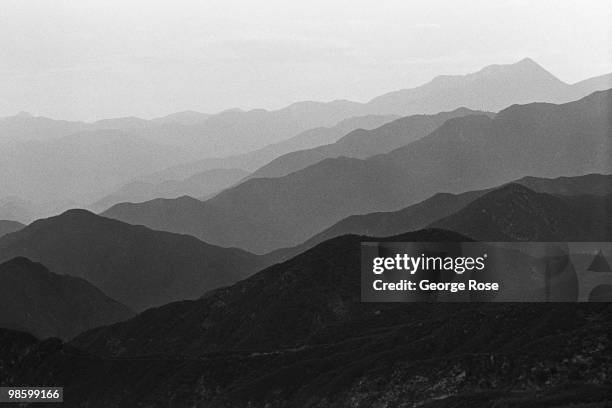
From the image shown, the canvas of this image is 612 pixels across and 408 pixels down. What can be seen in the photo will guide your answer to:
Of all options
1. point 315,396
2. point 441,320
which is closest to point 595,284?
point 441,320

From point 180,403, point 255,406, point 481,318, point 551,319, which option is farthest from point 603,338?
point 180,403

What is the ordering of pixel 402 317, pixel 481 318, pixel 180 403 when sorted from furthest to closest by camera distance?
pixel 402 317
pixel 180 403
pixel 481 318

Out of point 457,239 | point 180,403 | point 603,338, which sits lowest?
point 180,403

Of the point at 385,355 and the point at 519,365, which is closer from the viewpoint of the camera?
the point at 519,365

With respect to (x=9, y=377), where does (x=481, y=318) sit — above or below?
above

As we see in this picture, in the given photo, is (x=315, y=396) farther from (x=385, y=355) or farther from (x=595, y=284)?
(x=595, y=284)

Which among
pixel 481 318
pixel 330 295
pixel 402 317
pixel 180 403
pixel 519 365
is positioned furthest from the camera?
pixel 330 295

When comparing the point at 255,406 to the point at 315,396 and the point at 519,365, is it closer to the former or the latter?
the point at 315,396
